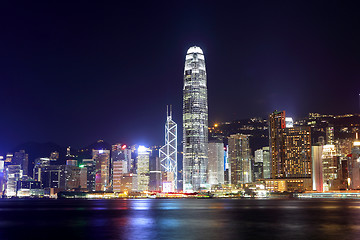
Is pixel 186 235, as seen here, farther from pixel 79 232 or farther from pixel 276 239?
pixel 79 232

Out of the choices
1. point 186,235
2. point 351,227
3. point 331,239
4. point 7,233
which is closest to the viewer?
point 331,239

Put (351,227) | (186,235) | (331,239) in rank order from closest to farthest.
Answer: (331,239) → (186,235) → (351,227)

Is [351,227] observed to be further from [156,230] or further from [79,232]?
[79,232]

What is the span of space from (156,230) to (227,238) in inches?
591

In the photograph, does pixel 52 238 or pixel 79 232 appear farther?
pixel 79 232

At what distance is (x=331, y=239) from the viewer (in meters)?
57.4

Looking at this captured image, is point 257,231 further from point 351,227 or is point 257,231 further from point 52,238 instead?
point 52,238

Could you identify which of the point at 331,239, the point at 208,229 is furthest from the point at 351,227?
the point at 208,229

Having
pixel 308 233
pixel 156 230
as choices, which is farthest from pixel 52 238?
pixel 308 233

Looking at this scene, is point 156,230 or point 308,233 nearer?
point 308,233

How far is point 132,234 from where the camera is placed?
65500mm

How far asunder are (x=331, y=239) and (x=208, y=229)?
19.8 meters

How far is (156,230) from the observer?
71.1 metres

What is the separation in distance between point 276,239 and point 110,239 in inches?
816
